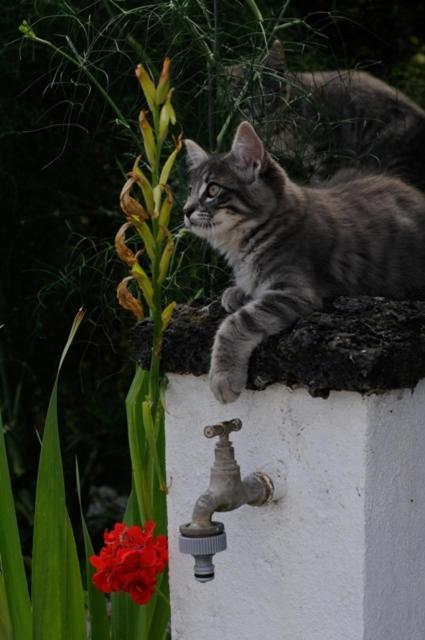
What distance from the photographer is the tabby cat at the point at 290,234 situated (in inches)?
75.4

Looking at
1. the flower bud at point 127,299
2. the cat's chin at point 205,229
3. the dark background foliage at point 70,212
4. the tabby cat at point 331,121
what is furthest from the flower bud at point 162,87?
the dark background foliage at point 70,212

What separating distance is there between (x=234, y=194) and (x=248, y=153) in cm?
9

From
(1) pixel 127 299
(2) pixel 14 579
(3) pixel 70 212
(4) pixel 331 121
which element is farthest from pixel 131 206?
(3) pixel 70 212

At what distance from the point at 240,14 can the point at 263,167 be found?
3.90 feet

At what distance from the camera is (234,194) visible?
1989 mm

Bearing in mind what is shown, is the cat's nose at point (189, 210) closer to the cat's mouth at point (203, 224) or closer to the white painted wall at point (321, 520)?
the cat's mouth at point (203, 224)

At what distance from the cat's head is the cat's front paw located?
0.44 meters

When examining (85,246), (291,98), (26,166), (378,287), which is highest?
(291,98)

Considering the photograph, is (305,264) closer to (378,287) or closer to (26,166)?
(378,287)

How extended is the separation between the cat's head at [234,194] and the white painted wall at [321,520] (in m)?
0.36

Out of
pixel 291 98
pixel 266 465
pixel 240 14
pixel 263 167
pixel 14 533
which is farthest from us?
pixel 240 14

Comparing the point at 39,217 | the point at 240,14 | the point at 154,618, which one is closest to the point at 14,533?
the point at 154,618

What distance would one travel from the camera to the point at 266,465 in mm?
1648

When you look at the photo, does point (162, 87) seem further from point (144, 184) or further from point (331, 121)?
point (331, 121)
